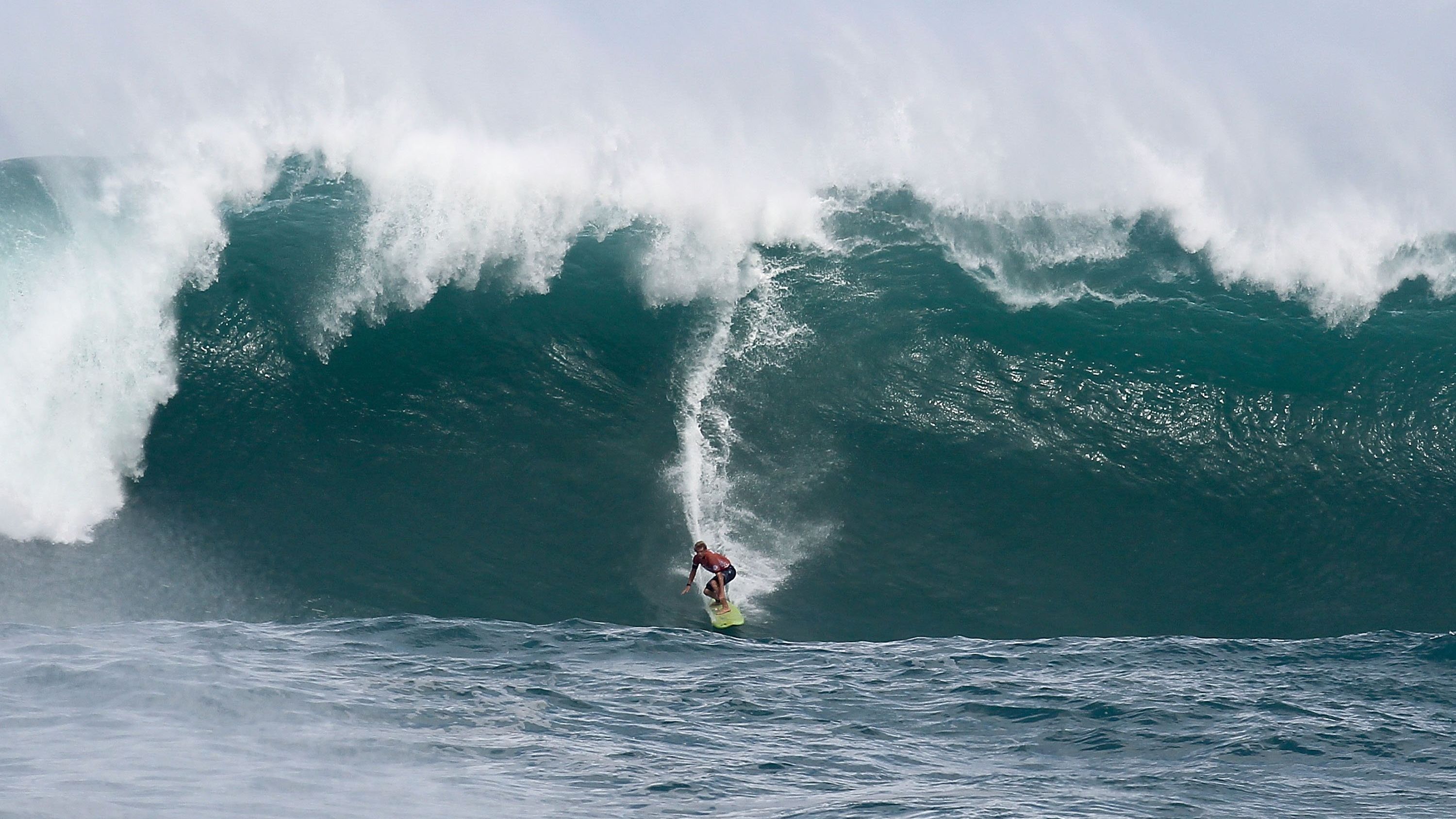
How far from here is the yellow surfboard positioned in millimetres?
14250

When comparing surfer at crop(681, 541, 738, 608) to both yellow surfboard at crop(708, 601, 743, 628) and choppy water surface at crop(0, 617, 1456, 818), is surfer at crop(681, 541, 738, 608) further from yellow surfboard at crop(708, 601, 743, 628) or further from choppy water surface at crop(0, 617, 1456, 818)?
choppy water surface at crop(0, 617, 1456, 818)

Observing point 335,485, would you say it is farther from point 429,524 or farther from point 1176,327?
point 1176,327

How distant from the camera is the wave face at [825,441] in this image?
49.3ft

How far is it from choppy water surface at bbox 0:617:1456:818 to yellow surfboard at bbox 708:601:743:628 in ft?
1.04

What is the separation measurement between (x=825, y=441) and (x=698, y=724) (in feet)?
21.8

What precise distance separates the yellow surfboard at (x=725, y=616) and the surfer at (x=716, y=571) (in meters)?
0.05

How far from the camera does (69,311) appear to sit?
1717 centimetres

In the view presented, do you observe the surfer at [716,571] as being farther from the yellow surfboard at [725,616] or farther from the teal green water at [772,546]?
the teal green water at [772,546]

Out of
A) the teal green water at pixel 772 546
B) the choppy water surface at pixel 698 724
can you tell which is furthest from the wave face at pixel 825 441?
the choppy water surface at pixel 698 724

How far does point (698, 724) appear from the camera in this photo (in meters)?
11.0

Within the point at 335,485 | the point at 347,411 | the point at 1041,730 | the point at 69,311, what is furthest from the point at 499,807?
the point at 69,311

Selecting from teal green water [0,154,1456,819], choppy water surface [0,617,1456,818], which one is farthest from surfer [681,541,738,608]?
choppy water surface [0,617,1456,818]

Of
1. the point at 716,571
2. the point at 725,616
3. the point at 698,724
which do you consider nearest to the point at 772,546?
the point at 716,571

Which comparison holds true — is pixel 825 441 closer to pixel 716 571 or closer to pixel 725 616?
pixel 716 571
